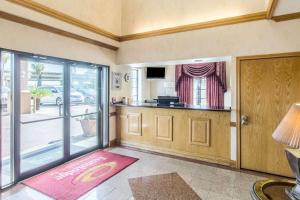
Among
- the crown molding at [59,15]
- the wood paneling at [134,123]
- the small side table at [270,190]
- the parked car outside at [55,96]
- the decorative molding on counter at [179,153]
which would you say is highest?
the crown molding at [59,15]

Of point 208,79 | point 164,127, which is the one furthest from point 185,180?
point 208,79

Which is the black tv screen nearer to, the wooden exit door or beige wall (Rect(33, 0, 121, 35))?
beige wall (Rect(33, 0, 121, 35))

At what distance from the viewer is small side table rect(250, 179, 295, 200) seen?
4.96 ft

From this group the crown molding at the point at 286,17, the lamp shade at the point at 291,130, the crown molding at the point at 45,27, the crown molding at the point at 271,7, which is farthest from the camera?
the crown molding at the point at 286,17

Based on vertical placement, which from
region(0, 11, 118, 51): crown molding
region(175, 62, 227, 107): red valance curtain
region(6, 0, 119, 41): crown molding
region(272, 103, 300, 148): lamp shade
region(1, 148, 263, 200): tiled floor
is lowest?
region(1, 148, 263, 200): tiled floor

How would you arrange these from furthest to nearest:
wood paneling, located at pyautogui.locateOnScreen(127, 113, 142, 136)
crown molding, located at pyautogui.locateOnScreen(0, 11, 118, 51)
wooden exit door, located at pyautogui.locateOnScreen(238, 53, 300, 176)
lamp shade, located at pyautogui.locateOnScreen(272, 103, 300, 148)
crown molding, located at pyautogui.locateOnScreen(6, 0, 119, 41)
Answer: wood paneling, located at pyautogui.locateOnScreen(127, 113, 142, 136)
wooden exit door, located at pyautogui.locateOnScreen(238, 53, 300, 176)
crown molding, located at pyautogui.locateOnScreen(6, 0, 119, 41)
crown molding, located at pyautogui.locateOnScreen(0, 11, 118, 51)
lamp shade, located at pyautogui.locateOnScreen(272, 103, 300, 148)

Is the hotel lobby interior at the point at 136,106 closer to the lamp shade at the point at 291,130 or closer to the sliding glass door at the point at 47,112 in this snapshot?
the sliding glass door at the point at 47,112

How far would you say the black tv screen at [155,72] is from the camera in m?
7.22

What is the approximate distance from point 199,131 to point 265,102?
4.20 ft

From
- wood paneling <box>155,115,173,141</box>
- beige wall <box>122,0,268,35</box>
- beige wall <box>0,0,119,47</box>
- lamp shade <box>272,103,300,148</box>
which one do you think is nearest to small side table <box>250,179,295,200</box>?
lamp shade <box>272,103,300,148</box>

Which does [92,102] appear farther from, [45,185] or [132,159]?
[45,185]

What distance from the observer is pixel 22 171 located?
120 inches

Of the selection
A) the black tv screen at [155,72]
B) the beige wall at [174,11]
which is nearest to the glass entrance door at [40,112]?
the beige wall at [174,11]

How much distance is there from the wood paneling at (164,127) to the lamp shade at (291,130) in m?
2.68
